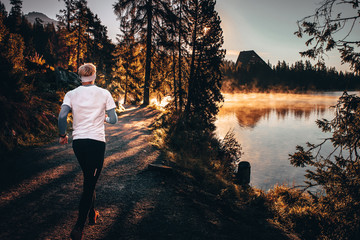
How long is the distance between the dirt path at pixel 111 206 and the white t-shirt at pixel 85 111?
1.52 meters

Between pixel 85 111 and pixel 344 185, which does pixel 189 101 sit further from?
pixel 85 111

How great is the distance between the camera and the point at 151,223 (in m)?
3.36

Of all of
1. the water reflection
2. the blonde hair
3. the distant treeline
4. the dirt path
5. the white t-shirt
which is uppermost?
the distant treeline

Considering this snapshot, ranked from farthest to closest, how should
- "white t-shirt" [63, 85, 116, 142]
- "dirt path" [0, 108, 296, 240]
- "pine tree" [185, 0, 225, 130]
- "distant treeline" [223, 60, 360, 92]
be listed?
1. "distant treeline" [223, 60, 360, 92]
2. "pine tree" [185, 0, 225, 130]
3. "dirt path" [0, 108, 296, 240]
4. "white t-shirt" [63, 85, 116, 142]

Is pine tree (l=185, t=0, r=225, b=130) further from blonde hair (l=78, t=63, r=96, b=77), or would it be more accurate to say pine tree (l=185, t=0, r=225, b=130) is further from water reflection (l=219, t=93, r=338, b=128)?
water reflection (l=219, t=93, r=338, b=128)

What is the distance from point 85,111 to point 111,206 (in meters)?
2.01

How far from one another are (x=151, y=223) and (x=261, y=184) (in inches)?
550

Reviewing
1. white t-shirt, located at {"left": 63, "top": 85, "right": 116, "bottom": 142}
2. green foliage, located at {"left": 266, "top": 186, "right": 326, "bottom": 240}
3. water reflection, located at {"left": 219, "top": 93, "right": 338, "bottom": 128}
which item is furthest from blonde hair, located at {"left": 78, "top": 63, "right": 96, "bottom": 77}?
water reflection, located at {"left": 219, "top": 93, "right": 338, "bottom": 128}

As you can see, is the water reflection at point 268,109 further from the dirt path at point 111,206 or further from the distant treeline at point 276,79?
the dirt path at point 111,206

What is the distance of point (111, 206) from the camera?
12.3 ft

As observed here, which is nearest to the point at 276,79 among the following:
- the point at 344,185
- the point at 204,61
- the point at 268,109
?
the point at 268,109

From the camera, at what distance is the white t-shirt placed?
2648 mm

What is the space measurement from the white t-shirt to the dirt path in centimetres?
152

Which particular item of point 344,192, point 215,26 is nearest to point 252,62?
point 215,26
